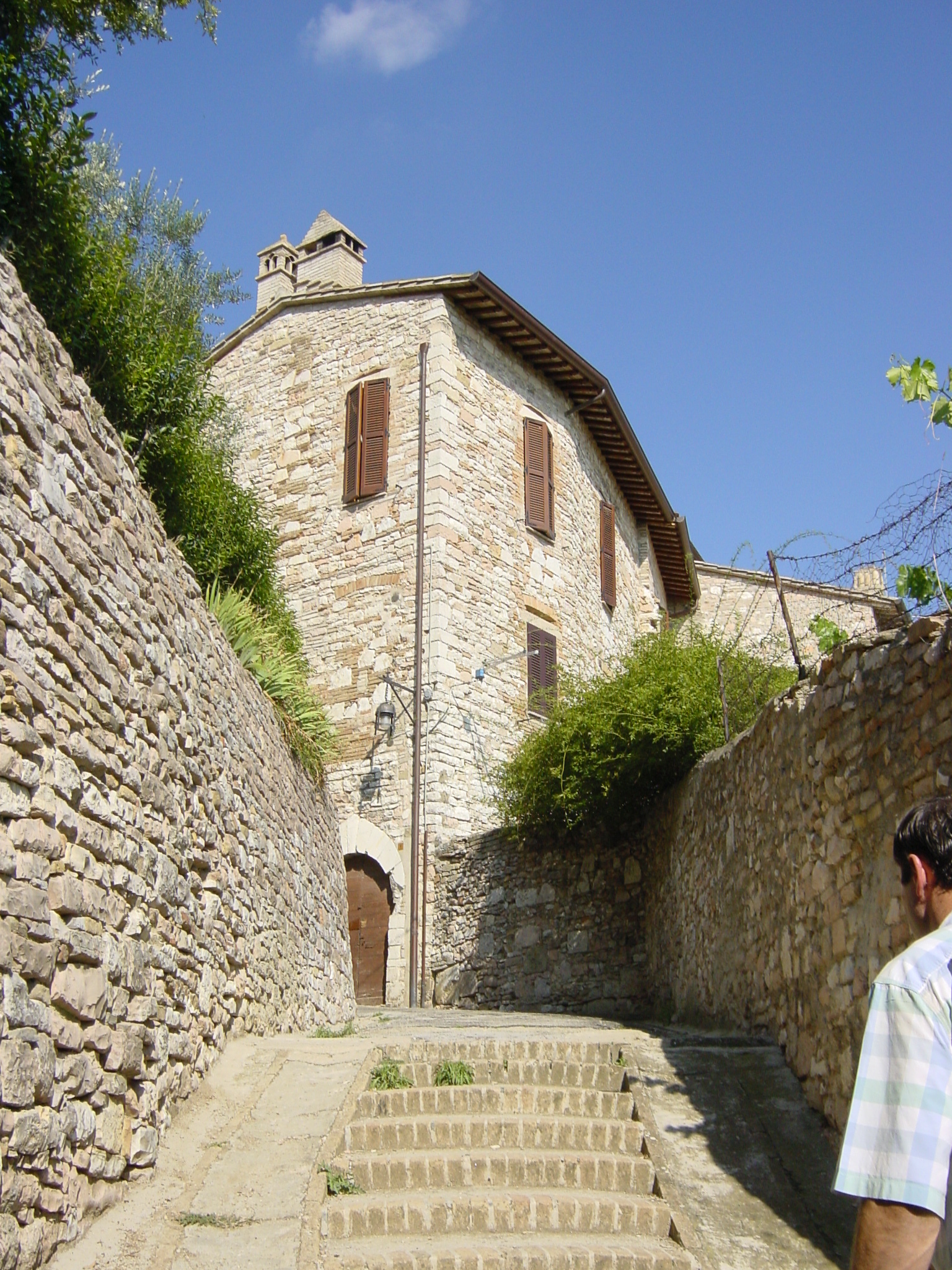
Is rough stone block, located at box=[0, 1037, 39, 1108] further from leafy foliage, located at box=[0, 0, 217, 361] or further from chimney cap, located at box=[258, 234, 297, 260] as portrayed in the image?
chimney cap, located at box=[258, 234, 297, 260]

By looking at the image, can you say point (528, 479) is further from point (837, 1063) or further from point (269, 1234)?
point (269, 1234)

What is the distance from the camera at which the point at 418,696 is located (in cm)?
1337

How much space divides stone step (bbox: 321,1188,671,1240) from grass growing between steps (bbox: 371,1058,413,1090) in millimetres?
1197

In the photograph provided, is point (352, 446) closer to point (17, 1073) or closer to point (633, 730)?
point (633, 730)

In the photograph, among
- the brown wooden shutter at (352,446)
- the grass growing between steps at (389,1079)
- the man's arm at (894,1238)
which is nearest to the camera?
the man's arm at (894,1238)

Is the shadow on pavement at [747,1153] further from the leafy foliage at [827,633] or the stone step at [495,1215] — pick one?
the leafy foliage at [827,633]

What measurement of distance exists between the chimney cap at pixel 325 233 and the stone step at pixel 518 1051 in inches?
580

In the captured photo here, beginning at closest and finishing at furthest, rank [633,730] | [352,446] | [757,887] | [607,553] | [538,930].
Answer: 1. [757,887]
2. [633,730]
3. [538,930]
4. [352,446]
5. [607,553]

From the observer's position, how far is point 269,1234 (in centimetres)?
441

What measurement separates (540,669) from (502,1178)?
401 inches

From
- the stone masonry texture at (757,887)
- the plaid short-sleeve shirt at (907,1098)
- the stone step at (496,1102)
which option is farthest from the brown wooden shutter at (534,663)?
the plaid short-sleeve shirt at (907,1098)

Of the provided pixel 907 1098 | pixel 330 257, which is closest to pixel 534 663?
pixel 330 257

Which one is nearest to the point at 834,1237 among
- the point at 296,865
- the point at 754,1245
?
the point at 754,1245

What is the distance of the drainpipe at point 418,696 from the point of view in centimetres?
1269
